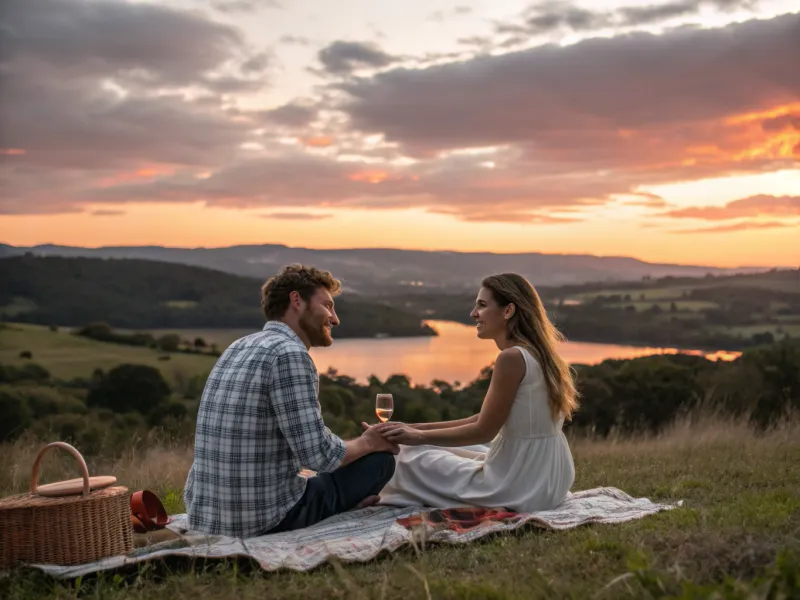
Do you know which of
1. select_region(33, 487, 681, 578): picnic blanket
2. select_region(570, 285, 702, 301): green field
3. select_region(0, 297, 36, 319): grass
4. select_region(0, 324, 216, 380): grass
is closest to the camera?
select_region(33, 487, 681, 578): picnic blanket

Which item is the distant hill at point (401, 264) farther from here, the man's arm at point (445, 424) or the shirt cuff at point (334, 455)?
the shirt cuff at point (334, 455)

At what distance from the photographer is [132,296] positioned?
29672 mm

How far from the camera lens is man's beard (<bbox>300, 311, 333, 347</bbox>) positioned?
5547mm

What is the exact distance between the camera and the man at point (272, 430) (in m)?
5.18

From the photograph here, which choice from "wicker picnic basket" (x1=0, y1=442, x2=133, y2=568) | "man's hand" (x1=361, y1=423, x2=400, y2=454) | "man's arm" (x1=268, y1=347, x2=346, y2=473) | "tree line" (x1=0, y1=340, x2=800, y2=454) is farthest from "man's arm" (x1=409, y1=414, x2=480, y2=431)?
"tree line" (x1=0, y1=340, x2=800, y2=454)

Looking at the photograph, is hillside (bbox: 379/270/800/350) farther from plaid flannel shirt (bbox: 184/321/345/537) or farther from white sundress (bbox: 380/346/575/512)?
plaid flannel shirt (bbox: 184/321/345/537)

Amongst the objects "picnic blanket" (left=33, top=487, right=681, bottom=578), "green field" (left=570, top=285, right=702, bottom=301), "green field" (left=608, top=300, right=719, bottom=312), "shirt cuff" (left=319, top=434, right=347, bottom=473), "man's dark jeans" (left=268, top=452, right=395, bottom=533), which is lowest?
"picnic blanket" (left=33, top=487, right=681, bottom=578)

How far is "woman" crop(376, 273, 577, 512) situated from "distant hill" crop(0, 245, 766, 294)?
20597 millimetres

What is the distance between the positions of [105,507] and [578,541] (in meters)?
2.82

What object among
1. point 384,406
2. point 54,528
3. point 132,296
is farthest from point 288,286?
point 132,296

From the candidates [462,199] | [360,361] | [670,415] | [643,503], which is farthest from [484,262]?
[643,503]

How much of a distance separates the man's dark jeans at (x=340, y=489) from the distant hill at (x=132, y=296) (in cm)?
1922

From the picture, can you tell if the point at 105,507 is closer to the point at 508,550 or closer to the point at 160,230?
the point at 508,550

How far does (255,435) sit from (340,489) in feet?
2.87
